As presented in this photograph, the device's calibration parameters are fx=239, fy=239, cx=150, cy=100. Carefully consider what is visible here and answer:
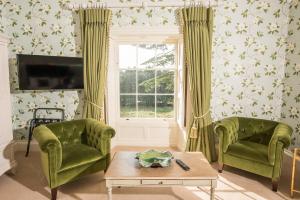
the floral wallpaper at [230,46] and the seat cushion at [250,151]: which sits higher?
the floral wallpaper at [230,46]

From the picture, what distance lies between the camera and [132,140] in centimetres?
473

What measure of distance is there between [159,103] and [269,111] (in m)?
1.97

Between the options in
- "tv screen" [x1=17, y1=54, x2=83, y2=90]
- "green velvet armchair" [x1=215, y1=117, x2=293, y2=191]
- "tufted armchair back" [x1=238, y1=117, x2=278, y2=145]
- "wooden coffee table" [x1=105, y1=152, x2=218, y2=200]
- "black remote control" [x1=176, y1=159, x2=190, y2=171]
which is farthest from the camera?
"tv screen" [x1=17, y1=54, x2=83, y2=90]

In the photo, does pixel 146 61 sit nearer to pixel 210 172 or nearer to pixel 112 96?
pixel 112 96

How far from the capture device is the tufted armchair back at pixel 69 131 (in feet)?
10.9

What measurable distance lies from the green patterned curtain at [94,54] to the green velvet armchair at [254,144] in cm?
203

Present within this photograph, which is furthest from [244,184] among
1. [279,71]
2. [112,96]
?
[112,96]

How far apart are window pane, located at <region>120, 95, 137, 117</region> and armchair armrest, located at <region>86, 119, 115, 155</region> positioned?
1.28m

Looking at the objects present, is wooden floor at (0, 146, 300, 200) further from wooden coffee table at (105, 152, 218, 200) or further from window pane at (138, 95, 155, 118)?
window pane at (138, 95, 155, 118)

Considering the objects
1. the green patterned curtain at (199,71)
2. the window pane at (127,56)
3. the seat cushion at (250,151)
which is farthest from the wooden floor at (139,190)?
the window pane at (127,56)

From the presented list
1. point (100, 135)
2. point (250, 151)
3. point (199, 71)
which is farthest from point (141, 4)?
point (250, 151)

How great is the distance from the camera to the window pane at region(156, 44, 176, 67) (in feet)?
15.0

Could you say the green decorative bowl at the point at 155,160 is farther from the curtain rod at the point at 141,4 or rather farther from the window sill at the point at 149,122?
the curtain rod at the point at 141,4

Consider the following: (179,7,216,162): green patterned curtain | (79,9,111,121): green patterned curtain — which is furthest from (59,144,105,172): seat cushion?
(179,7,216,162): green patterned curtain
